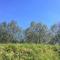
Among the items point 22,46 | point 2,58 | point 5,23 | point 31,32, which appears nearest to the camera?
point 2,58

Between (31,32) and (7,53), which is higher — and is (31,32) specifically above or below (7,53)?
above

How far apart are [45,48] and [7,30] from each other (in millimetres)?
36265

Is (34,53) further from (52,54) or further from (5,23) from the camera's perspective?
(5,23)

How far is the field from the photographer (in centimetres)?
927

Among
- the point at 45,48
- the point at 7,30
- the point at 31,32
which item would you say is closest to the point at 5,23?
the point at 7,30

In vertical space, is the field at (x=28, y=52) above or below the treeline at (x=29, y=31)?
below

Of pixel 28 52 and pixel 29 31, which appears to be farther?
pixel 29 31

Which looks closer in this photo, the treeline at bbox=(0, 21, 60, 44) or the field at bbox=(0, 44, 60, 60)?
the field at bbox=(0, 44, 60, 60)

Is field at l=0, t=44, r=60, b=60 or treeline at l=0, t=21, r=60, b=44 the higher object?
treeline at l=0, t=21, r=60, b=44

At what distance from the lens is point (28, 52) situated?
981 centimetres

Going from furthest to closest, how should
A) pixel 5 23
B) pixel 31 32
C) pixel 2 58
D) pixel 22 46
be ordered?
pixel 5 23 → pixel 31 32 → pixel 22 46 → pixel 2 58

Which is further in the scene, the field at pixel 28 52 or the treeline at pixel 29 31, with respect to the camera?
the treeline at pixel 29 31

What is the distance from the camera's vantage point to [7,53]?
9312 mm

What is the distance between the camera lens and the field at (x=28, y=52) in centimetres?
927
